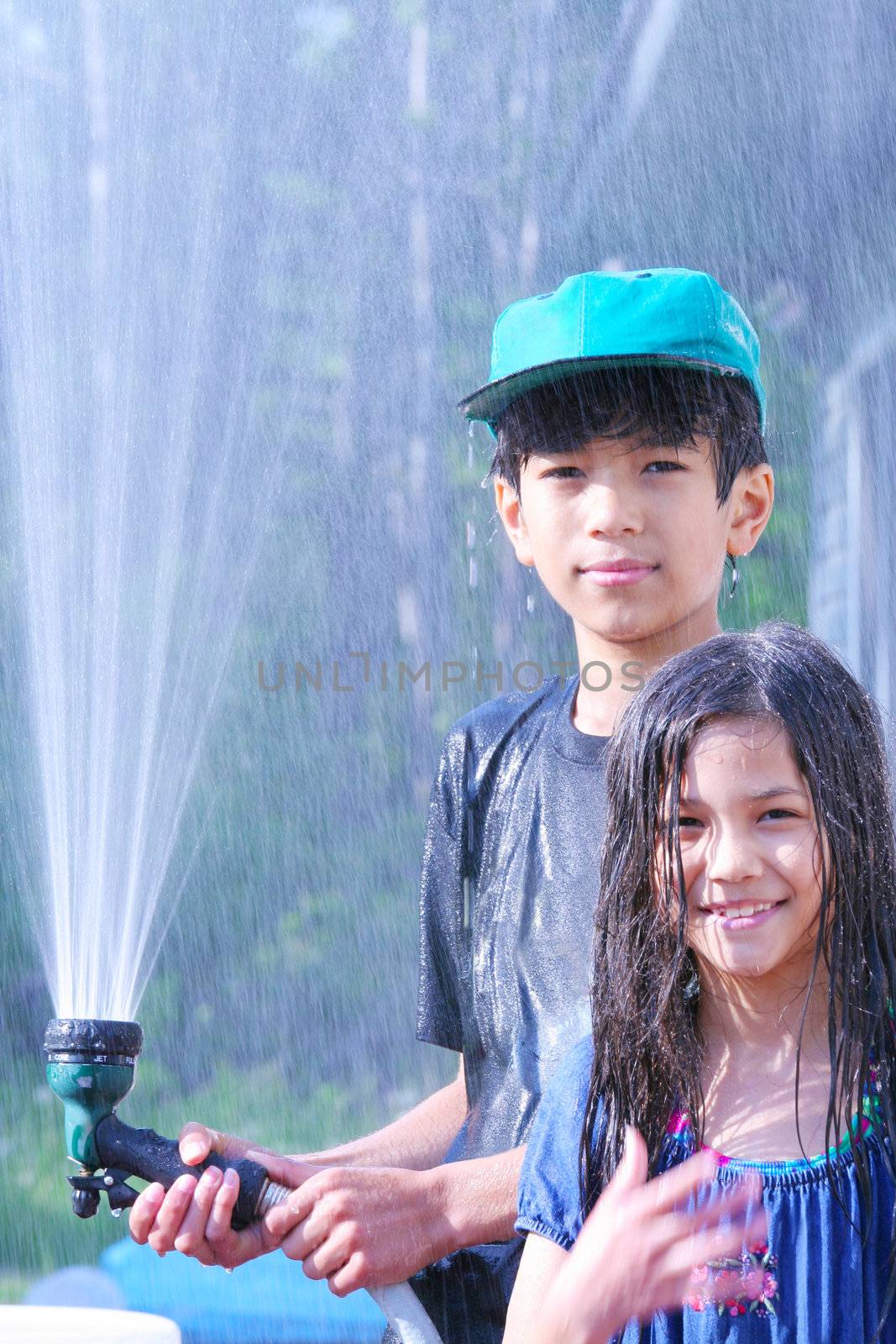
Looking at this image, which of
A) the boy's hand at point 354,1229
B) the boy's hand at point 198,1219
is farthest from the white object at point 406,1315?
the boy's hand at point 198,1219

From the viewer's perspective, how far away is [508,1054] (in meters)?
1.56

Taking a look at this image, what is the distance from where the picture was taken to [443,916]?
1708 mm

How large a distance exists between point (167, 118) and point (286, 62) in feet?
2.42

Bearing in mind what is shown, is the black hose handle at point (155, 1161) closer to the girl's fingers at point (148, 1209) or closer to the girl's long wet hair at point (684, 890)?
the girl's fingers at point (148, 1209)

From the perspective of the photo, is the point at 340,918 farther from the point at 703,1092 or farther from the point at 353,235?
the point at 703,1092

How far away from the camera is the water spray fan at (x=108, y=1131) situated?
140 cm

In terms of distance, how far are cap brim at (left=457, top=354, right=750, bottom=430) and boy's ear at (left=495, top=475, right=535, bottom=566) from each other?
77 millimetres

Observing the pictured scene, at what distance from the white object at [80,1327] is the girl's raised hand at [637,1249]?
75 centimetres

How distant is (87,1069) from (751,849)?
2.00 ft

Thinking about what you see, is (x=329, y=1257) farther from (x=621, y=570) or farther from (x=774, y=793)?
(x=621, y=570)

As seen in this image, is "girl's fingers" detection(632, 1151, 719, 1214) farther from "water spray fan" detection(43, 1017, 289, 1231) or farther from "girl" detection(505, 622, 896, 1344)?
"water spray fan" detection(43, 1017, 289, 1231)

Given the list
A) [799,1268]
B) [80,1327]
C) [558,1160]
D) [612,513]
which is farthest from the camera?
[80,1327]

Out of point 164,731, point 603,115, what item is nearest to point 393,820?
point 603,115

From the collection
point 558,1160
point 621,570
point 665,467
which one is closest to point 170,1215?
point 558,1160
